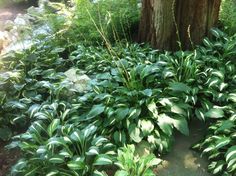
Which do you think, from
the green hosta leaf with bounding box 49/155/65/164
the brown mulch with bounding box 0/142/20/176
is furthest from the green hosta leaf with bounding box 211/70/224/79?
the brown mulch with bounding box 0/142/20/176

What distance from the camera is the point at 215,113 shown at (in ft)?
11.6

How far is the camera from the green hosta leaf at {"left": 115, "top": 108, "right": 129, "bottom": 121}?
349 centimetres

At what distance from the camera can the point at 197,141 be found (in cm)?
368

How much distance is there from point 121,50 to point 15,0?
5639 mm

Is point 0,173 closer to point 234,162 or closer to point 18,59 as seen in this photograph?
point 18,59

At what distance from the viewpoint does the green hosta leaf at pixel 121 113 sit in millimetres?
3486

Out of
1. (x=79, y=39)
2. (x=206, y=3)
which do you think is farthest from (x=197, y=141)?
(x=79, y=39)

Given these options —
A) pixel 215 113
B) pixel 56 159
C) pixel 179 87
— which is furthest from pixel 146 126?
pixel 56 159

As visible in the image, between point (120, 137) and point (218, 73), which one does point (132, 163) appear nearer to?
point (120, 137)

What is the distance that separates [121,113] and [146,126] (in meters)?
0.29

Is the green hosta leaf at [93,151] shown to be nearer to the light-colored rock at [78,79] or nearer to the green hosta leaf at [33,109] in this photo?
the green hosta leaf at [33,109]

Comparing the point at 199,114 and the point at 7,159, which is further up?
the point at 199,114

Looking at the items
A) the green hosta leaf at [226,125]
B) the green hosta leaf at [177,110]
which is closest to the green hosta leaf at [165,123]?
the green hosta leaf at [177,110]

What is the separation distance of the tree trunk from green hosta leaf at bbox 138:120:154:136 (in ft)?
4.59
